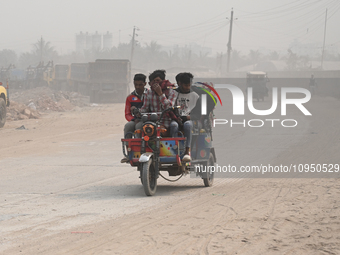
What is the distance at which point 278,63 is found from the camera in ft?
440

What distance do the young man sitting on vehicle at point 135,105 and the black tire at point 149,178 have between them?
465 mm

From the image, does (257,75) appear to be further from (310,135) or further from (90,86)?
(310,135)

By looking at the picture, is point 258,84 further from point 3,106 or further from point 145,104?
point 145,104

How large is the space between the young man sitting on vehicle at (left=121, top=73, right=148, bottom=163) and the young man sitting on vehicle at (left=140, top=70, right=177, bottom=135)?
219 mm

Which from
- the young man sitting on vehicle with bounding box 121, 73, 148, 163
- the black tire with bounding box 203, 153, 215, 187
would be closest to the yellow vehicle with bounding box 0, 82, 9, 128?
the young man sitting on vehicle with bounding box 121, 73, 148, 163

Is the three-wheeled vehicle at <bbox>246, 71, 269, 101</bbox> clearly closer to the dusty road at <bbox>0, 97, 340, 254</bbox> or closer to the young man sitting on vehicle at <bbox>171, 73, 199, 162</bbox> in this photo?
the dusty road at <bbox>0, 97, 340, 254</bbox>

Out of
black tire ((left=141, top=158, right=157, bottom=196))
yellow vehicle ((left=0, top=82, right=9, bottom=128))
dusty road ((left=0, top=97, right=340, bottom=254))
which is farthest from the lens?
yellow vehicle ((left=0, top=82, right=9, bottom=128))

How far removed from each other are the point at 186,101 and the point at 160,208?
6.97 ft

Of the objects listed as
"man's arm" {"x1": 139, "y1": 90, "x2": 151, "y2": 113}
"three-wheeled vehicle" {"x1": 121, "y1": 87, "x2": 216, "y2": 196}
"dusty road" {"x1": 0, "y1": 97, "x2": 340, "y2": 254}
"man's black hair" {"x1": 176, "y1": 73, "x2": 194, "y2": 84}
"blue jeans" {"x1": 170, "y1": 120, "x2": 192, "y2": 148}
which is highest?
"man's black hair" {"x1": 176, "y1": 73, "x2": 194, "y2": 84}

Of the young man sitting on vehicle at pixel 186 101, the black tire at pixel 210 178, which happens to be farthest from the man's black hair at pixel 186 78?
the black tire at pixel 210 178

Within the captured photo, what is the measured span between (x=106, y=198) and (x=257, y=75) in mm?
34419

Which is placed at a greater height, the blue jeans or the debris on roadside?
the blue jeans

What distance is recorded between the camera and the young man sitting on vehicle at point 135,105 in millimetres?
8586

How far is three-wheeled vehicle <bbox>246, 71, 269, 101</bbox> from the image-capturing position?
127 ft
